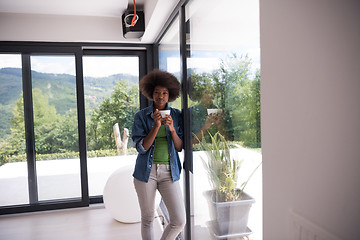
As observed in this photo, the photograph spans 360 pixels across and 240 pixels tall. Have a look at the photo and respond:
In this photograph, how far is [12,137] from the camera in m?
3.59

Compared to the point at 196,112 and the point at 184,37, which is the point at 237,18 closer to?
the point at 196,112

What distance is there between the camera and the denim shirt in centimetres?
204

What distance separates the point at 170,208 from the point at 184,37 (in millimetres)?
1347

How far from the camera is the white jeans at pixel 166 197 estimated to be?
Answer: 202 cm

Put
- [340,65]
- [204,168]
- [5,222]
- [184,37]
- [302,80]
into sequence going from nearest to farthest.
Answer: [340,65]
[302,80]
[204,168]
[184,37]
[5,222]

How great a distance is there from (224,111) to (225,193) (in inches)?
17.5

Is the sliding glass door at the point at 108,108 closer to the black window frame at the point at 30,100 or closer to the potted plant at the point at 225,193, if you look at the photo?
the black window frame at the point at 30,100

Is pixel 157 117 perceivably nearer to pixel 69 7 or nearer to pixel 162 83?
pixel 162 83

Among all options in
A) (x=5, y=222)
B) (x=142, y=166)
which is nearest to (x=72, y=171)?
(x=5, y=222)

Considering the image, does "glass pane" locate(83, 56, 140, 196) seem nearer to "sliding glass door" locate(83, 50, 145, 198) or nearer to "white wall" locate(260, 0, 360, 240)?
"sliding glass door" locate(83, 50, 145, 198)


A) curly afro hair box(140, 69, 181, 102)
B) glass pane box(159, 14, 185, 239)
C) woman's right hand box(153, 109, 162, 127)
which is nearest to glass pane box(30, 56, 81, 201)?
glass pane box(159, 14, 185, 239)

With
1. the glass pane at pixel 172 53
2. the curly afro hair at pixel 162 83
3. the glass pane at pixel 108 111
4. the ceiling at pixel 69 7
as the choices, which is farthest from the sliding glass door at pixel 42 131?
the curly afro hair at pixel 162 83

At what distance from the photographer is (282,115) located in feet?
2.63

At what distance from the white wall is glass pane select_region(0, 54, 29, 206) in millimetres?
3603
